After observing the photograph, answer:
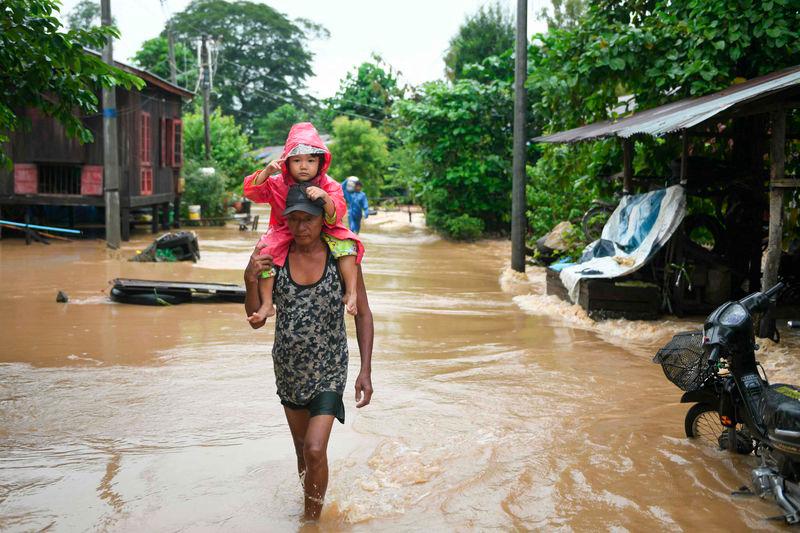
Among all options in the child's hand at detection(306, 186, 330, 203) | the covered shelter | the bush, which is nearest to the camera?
the child's hand at detection(306, 186, 330, 203)

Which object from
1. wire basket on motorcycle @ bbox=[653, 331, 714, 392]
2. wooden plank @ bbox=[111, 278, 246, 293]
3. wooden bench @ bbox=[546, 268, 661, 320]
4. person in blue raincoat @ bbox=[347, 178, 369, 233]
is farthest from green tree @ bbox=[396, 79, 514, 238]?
wire basket on motorcycle @ bbox=[653, 331, 714, 392]

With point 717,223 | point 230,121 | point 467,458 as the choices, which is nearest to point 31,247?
point 717,223

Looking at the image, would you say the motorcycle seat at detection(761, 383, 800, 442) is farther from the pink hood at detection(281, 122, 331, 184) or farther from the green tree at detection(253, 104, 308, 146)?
the green tree at detection(253, 104, 308, 146)

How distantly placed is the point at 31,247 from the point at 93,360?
12.1m

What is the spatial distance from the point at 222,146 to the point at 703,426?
3238cm

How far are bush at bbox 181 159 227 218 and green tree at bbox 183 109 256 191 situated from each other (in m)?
3.81

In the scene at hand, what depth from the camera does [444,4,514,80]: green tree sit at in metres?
34.3

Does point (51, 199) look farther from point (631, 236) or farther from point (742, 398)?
point (742, 398)

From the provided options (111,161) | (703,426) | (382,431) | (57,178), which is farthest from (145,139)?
(703,426)

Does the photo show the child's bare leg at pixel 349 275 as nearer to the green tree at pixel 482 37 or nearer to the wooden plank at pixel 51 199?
the wooden plank at pixel 51 199

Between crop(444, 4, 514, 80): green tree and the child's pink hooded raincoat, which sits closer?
the child's pink hooded raincoat

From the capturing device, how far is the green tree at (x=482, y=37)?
34344 mm

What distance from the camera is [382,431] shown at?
608 cm

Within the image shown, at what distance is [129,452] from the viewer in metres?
5.53
